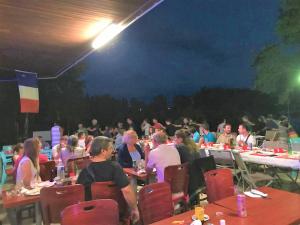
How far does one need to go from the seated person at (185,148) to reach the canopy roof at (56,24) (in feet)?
7.25

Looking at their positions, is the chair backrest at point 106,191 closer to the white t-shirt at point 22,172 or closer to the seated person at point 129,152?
the white t-shirt at point 22,172

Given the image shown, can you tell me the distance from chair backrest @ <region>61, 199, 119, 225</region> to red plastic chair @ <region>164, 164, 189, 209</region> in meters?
1.75

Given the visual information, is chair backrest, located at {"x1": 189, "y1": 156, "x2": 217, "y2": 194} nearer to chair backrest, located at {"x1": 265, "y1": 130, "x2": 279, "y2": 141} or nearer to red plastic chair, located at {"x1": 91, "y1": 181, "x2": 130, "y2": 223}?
red plastic chair, located at {"x1": 91, "y1": 181, "x2": 130, "y2": 223}

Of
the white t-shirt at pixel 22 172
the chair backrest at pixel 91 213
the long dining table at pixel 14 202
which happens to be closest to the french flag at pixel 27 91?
the white t-shirt at pixel 22 172

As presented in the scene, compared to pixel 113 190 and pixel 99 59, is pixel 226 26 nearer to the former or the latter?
pixel 99 59

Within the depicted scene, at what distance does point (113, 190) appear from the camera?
10.9ft

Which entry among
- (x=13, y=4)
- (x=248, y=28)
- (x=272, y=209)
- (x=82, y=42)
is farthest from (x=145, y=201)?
(x=248, y=28)

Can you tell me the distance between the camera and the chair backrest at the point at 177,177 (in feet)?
13.9

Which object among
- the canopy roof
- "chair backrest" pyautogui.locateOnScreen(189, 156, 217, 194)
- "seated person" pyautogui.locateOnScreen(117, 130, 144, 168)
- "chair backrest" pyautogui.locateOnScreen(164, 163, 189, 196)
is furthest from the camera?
"seated person" pyautogui.locateOnScreen(117, 130, 144, 168)

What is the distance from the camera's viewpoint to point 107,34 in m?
5.71

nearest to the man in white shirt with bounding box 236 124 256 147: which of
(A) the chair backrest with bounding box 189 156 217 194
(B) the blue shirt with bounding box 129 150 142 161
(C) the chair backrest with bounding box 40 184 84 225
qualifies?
(A) the chair backrest with bounding box 189 156 217 194

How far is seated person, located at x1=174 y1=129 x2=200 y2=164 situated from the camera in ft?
16.7

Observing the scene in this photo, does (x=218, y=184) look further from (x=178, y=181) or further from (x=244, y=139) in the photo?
(x=244, y=139)

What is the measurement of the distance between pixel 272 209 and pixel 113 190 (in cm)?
161
